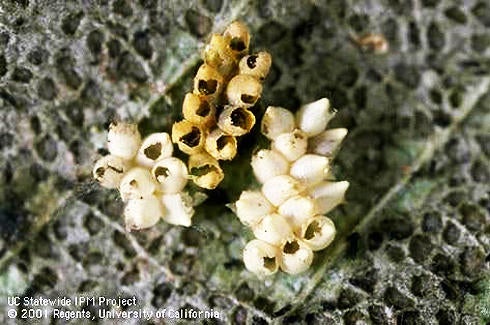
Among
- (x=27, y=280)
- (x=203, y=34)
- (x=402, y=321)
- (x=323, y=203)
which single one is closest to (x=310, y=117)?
(x=323, y=203)

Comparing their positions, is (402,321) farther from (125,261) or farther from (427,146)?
(125,261)

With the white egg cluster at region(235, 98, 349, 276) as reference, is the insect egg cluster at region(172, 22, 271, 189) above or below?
above

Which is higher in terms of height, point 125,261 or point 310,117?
point 310,117

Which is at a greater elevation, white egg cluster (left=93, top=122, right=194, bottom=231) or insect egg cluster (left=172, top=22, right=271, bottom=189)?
insect egg cluster (left=172, top=22, right=271, bottom=189)
